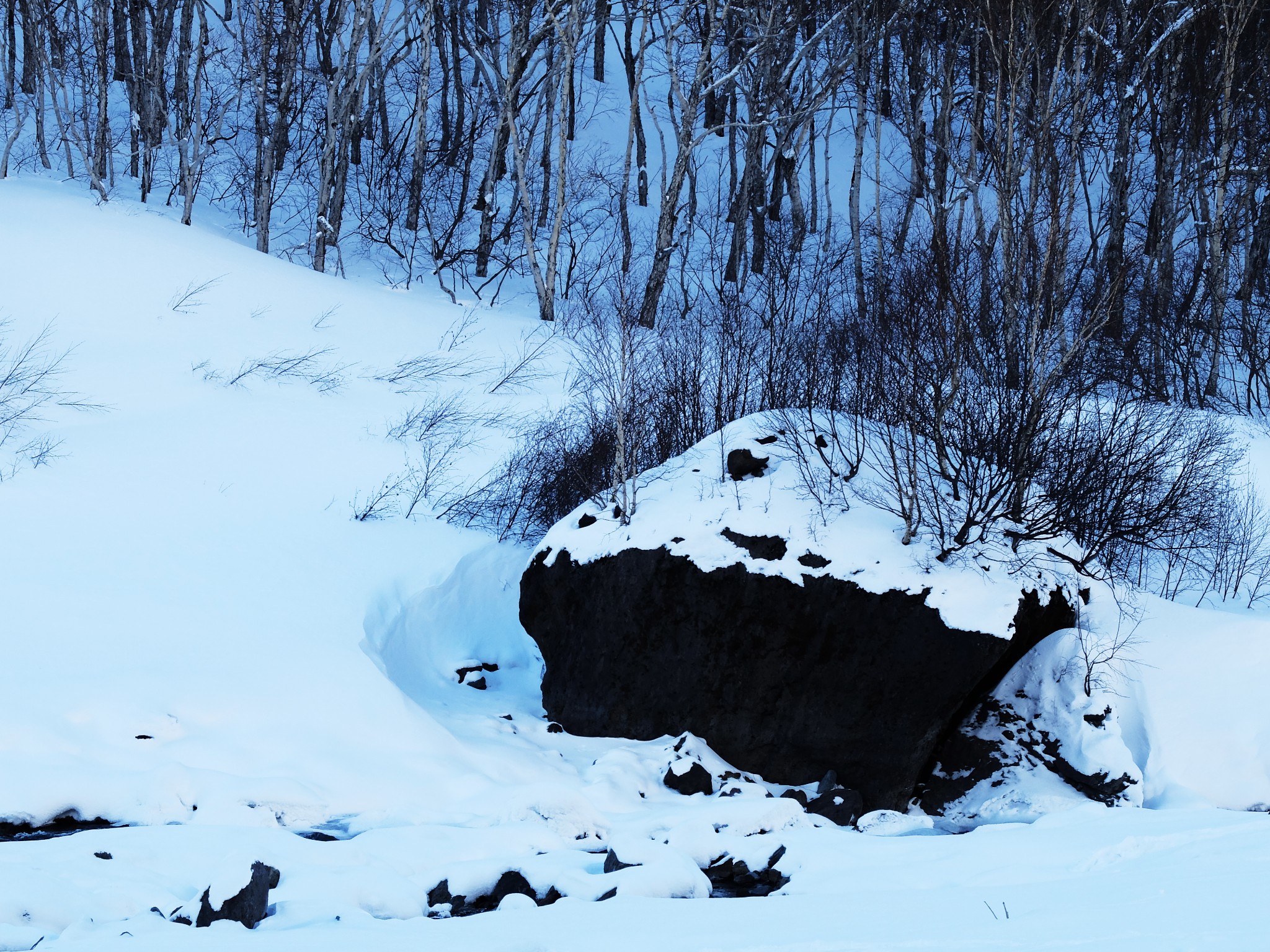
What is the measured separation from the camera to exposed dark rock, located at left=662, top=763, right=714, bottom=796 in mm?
A: 9016

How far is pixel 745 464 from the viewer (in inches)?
409

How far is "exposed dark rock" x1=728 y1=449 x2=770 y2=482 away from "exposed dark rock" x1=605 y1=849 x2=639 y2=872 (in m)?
4.44

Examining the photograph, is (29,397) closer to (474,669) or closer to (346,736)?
(474,669)

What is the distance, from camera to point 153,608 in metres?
9.65

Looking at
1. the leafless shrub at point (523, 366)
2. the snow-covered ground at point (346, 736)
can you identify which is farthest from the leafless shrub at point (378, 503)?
the leafless shrub at point (523, 366)

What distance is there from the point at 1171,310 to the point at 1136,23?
261 inches

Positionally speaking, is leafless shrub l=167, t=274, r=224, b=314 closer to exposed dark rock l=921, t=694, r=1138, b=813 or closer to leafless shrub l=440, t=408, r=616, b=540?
leafless shrub l=440, t=408, r=616, b=540

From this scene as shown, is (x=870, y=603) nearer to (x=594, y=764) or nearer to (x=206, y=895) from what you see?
(x=594, y=764)

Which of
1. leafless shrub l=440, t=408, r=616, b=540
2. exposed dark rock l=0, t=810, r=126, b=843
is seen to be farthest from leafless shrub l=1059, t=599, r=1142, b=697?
exposed dark rock l=0, t=810, r=126, b=843

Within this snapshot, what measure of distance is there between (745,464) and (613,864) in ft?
15.1

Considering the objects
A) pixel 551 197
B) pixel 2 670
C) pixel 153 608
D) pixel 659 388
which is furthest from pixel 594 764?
pixel 551 197

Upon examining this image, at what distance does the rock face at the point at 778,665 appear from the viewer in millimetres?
9094

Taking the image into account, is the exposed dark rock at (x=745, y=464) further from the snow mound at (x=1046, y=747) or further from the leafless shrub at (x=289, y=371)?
the leafless shrub at (x=289, y=371)

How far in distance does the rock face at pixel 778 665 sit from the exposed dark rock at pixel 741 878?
2275 millimetres
